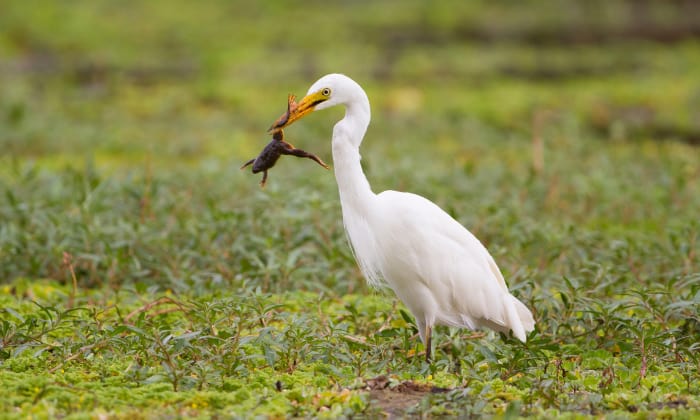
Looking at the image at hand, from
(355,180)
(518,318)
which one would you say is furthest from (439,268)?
(355,180)

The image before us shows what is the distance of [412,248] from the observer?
443 cm

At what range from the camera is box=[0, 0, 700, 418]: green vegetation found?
3944 millimetres

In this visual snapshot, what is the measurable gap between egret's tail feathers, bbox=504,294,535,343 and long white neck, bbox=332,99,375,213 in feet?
2.84

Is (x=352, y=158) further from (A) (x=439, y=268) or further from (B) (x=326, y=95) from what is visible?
(A) (x=439, y=268)

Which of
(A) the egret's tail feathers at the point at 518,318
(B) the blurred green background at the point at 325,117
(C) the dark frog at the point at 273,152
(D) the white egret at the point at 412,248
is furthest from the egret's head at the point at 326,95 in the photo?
(B) the blurred green background at the point at 325,117

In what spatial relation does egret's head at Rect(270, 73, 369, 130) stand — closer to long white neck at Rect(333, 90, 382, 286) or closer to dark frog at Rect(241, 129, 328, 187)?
long white neck at Rect(333, 90, 382, 286)

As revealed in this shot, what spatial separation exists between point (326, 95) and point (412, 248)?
83cm

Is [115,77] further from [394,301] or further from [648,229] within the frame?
[394,301]

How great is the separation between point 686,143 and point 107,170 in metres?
8.00

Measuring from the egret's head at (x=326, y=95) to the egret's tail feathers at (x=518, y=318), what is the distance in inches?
50.5

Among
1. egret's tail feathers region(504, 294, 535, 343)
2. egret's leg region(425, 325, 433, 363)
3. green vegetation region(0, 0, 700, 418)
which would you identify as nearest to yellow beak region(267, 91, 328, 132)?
green vegetation region(0, 0, 700, 418)

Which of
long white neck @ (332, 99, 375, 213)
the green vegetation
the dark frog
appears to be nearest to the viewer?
the green vegetation

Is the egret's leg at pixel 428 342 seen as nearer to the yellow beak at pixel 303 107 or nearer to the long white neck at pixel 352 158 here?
the long white neck at pixel 352 158

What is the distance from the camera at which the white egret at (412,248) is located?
4.36 m
